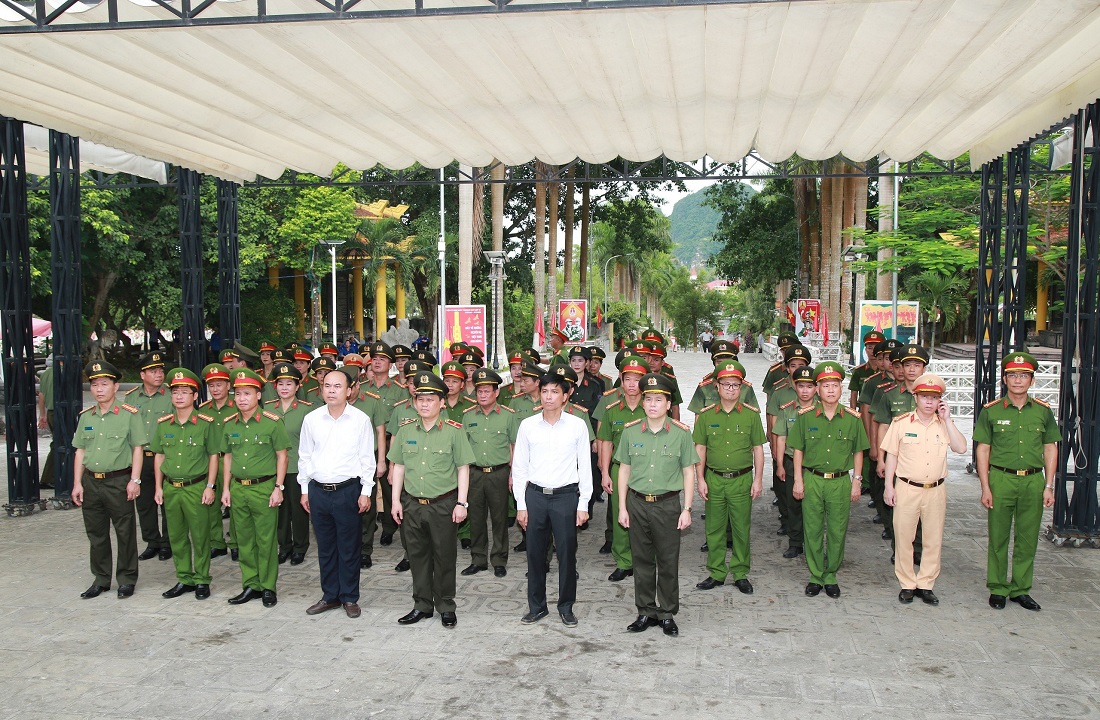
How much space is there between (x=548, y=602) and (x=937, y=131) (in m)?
5.89

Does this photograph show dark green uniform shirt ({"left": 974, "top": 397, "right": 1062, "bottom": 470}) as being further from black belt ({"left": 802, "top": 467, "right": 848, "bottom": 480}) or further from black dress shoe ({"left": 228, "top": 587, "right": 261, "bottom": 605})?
black dress shoe ({"left": 228, "top": 587, "right": 261, "bottom": 605})

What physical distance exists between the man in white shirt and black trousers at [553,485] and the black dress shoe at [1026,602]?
302cm

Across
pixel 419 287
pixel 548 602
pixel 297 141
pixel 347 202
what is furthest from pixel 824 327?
pixel 548 602

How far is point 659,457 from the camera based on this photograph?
577 centimetres

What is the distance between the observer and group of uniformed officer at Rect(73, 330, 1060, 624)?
588 cm

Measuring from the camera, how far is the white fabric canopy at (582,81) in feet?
20.1

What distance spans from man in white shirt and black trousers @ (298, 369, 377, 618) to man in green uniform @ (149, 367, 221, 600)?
83 centimetres

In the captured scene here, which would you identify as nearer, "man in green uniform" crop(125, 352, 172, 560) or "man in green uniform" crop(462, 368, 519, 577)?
"man in green uniform" crop(462, 368, 519, 577)

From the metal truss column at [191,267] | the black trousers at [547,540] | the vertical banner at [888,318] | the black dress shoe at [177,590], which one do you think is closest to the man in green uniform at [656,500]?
the black trousers at [547,540]

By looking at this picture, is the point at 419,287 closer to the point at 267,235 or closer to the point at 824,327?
the point at 267,235

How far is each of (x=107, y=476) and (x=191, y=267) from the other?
220 inches

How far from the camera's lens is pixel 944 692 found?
4875mm

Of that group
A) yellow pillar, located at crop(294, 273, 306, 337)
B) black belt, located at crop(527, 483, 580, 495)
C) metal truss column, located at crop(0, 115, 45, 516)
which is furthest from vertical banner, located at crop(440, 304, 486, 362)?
yellow pillar, located at crop(294, 273, 306, 337)

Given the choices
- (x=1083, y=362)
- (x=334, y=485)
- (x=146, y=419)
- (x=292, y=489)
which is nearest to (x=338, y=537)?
(x=334, y=485)
